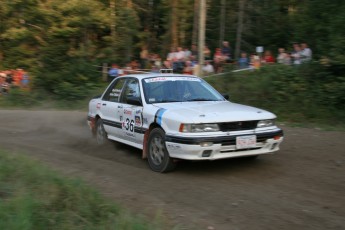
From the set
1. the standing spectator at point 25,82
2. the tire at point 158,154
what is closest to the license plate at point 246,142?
A: the tire at point 158,154

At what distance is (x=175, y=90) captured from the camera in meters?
7.71

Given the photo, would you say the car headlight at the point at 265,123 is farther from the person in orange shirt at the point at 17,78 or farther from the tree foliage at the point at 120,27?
the tree foliage at the point at 120,27

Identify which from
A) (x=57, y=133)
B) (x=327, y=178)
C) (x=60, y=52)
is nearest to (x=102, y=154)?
(x=57, y=133)

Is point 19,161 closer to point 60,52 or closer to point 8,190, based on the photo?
point 8,190

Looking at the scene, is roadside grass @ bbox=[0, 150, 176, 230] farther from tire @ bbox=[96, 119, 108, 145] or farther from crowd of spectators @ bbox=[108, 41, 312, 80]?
crowd of spectators @ bbox=[108, 41, 312, 80]

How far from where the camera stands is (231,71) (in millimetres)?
15992

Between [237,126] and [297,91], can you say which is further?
[297,91]

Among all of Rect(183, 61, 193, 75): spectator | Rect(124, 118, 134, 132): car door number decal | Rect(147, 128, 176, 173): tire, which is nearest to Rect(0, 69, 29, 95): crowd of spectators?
Rect(183, 61, 193, 75): spectator

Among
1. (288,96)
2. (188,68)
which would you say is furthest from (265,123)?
(188,68)

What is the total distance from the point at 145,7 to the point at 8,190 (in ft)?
91.4

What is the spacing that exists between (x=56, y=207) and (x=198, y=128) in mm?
2438

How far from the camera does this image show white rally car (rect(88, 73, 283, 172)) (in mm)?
6344

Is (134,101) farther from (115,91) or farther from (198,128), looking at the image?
(198,128)

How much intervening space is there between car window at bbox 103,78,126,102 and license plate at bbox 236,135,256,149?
291 cm
